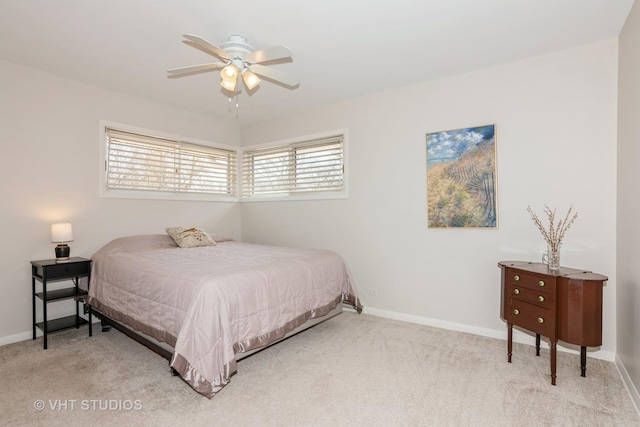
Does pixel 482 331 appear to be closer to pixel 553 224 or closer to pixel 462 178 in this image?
pixel 553 224

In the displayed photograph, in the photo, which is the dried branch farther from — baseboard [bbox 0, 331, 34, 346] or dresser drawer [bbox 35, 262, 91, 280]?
baseboard [bbox 0, 331, 34, 346]

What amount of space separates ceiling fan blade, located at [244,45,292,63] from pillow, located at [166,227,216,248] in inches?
88.0

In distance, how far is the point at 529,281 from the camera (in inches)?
95.0

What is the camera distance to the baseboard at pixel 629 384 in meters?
1.99

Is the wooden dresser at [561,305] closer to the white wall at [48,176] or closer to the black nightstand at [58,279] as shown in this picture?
the black nightstand at [58,279]

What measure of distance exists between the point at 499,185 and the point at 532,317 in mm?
1213

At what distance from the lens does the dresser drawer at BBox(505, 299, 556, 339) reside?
2.29 m

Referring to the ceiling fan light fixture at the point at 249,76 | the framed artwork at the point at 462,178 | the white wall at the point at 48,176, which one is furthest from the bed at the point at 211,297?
the ceiling fan light fixture at the point at 249,76

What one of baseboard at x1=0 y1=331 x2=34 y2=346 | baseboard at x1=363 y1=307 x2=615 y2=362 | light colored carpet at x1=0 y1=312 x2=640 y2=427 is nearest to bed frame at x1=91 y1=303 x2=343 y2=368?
light colored carpet at x1=0 y1=312 x2=640 y2=427

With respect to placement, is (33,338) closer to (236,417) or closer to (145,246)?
(145,246)

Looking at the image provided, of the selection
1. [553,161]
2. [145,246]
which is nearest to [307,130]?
[145,246]

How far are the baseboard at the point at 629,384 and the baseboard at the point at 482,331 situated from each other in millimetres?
130

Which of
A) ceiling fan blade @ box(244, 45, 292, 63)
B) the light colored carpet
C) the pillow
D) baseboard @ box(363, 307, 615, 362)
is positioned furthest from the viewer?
the pillow

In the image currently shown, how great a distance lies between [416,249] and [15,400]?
3.41m
